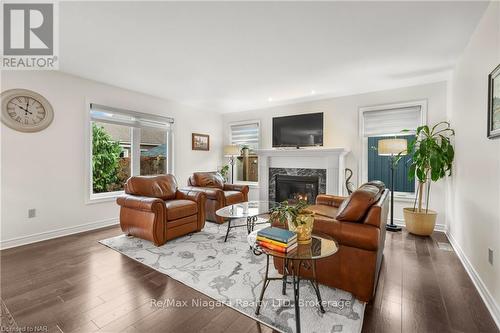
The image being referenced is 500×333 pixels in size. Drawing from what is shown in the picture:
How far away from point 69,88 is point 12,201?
1.81 meters

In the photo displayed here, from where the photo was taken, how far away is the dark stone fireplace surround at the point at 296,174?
477cm

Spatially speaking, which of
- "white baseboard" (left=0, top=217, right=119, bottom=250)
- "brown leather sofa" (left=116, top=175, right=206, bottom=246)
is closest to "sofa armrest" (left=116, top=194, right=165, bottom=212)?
"brown leather sofa" (left=116, top=175, right=206, bottom=246)

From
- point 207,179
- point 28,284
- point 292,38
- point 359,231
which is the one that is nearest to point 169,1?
point 292,38

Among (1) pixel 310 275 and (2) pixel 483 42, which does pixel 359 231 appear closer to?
(1) pixel 310 275

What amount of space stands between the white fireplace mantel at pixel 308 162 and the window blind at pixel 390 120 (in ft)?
2.06

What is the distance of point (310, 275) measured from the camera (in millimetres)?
2010

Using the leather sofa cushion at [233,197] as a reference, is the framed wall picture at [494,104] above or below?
above

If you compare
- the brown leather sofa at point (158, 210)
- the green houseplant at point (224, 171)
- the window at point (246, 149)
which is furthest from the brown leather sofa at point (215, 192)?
the window at point (246, 149)

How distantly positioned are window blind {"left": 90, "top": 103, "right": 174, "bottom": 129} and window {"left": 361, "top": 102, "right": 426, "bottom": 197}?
4.12 m

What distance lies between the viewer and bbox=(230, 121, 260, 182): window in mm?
5902

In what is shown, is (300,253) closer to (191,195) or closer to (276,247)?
(276,247)

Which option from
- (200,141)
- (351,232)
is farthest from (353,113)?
(200,141)

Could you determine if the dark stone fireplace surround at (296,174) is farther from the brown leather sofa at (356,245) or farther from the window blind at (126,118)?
the brown leather sofa at (356,245)

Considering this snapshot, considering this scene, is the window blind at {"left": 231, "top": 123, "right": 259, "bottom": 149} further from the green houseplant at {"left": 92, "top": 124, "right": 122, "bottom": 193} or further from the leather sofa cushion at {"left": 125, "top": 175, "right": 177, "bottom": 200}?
the green houseplant at {"left": 92, "top": 124, "right": 122, "bottom": 193}
